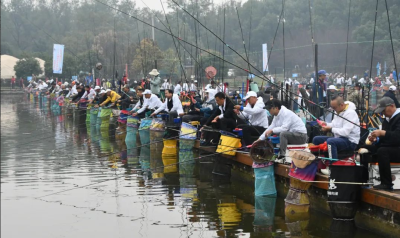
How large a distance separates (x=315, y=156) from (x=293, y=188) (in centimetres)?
79

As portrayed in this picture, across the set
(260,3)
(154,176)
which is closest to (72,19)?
(260,3)

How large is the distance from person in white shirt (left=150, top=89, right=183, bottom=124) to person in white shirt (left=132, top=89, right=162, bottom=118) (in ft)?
4.56

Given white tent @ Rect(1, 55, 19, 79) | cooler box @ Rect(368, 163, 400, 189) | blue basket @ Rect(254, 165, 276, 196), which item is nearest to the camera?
cooler box @ Rect(368, 163, 400, 189)

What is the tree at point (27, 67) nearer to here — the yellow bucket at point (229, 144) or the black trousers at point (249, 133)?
the yellow bucket at point (229, 144)

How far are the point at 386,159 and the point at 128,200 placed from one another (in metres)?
4.70

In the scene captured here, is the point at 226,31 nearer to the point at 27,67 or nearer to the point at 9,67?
the point at 27,67

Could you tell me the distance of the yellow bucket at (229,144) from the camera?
12508 mm

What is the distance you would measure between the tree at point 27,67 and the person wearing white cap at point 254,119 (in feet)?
170

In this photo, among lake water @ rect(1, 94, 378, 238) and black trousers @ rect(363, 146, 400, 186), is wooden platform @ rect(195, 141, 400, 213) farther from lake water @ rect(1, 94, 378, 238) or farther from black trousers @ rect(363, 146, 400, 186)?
lake water @ rect(1, 94, 378, 238)

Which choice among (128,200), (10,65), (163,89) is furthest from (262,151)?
(10,65)

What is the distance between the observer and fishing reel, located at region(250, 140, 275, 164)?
10.8m

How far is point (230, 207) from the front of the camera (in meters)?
10.8

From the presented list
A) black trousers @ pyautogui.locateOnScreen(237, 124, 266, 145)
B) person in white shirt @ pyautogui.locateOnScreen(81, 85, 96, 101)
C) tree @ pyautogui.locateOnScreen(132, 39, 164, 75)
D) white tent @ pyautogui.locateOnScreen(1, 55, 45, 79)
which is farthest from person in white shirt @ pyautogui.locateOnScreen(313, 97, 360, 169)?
white tent @ pyautogui.locateOnScreen(1, 55, 45, 79)

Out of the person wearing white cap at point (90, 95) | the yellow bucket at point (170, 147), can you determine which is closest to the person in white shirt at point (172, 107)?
the yellow bucket at point (170, 147)
